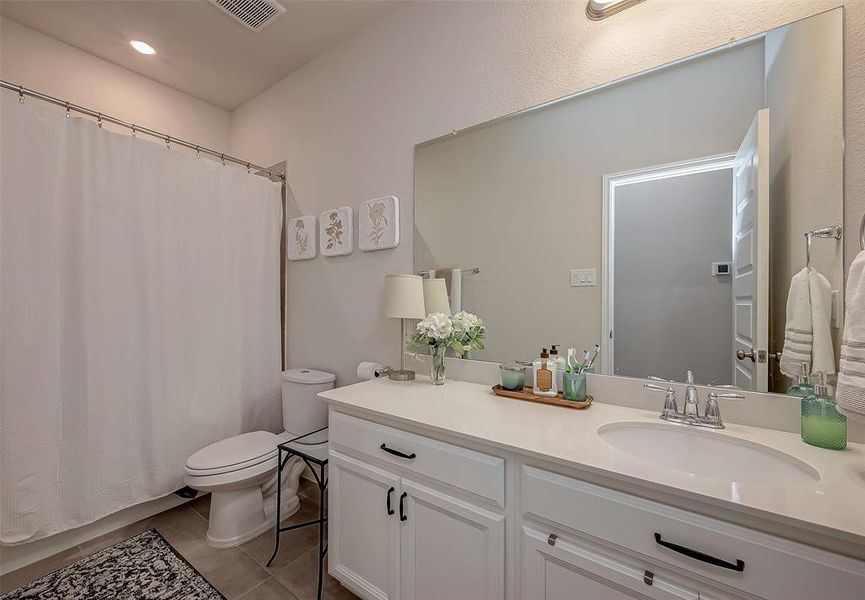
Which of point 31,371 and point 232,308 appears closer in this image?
point 31,371

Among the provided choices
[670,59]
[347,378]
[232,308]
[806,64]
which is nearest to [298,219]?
[232,308]

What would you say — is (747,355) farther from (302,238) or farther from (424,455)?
(302,238)

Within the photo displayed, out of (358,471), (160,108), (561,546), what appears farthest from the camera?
(160,108)

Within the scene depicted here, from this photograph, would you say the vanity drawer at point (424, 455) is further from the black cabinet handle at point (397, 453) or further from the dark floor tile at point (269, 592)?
the dark floor tile at point (269, 592)

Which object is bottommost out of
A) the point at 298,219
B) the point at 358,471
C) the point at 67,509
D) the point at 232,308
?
the point at 67,509

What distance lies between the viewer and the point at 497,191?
5.06ft

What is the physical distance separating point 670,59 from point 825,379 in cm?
105

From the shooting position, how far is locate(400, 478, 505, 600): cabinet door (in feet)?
3.13

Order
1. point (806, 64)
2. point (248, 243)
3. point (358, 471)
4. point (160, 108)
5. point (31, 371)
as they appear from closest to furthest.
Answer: point (806, 64), point (358, 471), point (31, 371), point (248, 243), point (160, 108)

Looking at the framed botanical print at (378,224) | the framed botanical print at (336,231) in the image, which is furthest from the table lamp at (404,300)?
the framed botanical print at (336,231)

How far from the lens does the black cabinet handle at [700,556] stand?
66 cm

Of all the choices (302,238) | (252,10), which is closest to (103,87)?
(252,10)

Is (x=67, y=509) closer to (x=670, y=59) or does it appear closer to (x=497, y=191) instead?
(x=497, y=191)

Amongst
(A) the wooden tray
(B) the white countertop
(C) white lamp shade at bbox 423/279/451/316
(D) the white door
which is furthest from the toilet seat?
(D) the white door
